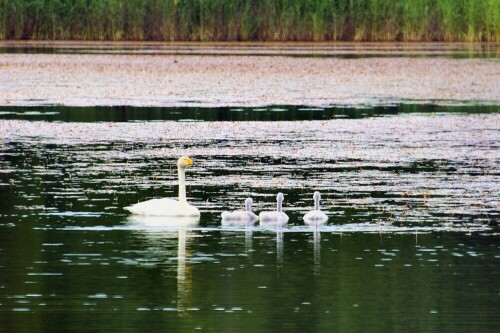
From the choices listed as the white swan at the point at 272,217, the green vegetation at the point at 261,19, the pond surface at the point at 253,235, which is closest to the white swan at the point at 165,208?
the pond surface at the point at 253,235

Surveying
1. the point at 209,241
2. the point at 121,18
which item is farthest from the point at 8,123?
the point at 121,18

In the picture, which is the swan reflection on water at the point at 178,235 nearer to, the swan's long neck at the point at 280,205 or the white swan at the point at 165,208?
the white swan at the point at 165,208

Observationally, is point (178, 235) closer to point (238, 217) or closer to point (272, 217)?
point (238, 217)

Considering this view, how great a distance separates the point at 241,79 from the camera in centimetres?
3484

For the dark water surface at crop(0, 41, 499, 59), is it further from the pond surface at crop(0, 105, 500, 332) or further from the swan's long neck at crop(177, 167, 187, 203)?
the swan's long neck at crop(177, 167, 187, 203)

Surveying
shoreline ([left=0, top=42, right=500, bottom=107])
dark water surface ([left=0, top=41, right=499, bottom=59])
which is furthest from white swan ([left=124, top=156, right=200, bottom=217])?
dark water surface ([left=0, top=41, right=499, bottom=59])

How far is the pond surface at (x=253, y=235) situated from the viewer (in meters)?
8.71

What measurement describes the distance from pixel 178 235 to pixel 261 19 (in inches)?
1553

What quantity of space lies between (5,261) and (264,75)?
25.6 metres

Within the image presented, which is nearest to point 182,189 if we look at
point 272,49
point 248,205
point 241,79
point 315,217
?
point 248,205

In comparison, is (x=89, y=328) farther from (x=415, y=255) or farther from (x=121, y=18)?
(x=121, y=18)

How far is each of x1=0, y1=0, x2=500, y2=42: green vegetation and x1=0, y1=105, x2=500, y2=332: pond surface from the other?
29.4 m

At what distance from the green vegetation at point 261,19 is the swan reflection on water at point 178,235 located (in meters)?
38.0

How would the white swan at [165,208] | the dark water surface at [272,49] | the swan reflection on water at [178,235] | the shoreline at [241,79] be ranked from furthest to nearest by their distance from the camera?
the dark water surface at [272,49], the shoreline at [241,79], the white swan at [165,208], the swan reflection on water at [178,235]
